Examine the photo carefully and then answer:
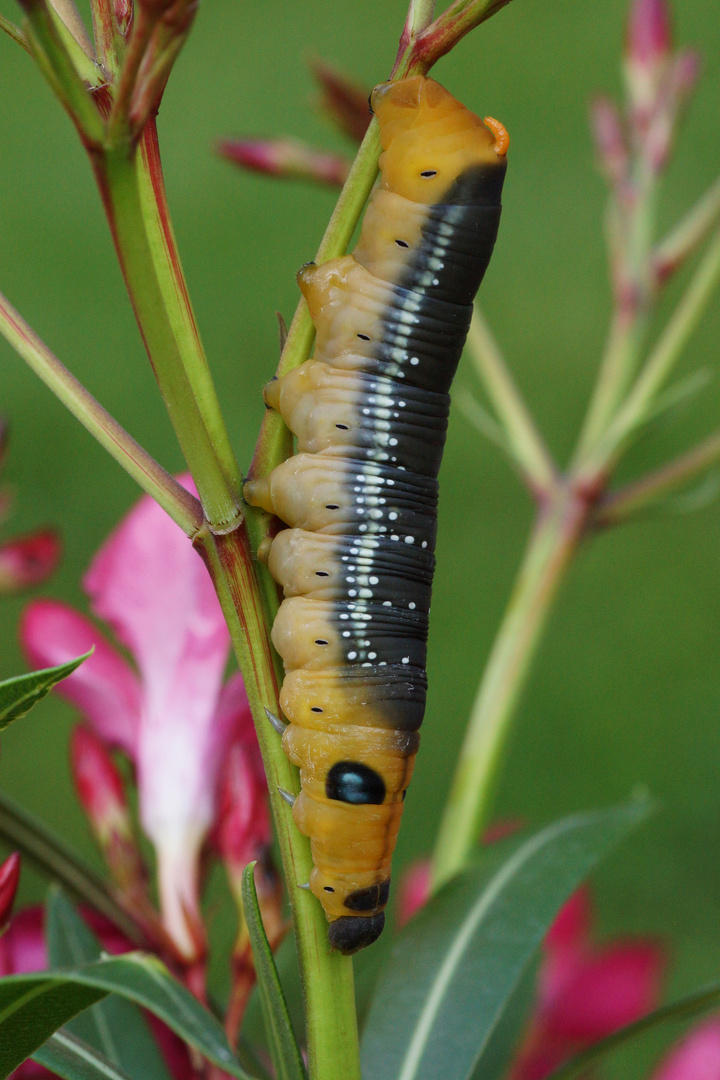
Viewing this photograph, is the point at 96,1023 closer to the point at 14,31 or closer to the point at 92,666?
the point at 92,666

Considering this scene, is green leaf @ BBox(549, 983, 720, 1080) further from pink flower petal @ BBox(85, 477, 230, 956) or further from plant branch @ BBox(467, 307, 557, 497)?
plant branch @ BBox(467, 307, 557, 497)

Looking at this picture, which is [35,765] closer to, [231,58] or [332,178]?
[332,178]

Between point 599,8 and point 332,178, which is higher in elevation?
point 332,178

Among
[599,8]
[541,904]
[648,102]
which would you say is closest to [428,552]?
[541,904]

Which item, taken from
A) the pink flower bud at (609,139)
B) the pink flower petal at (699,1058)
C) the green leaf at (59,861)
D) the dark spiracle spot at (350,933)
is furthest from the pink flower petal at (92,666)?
the pink flower bud at (609,139)

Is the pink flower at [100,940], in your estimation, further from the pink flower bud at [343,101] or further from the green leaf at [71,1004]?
the pink flower bud at [343,101]

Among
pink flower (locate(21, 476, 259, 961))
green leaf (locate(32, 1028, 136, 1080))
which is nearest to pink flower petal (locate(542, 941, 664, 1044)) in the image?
pink flower (locate(21, 476, 259, 961))
